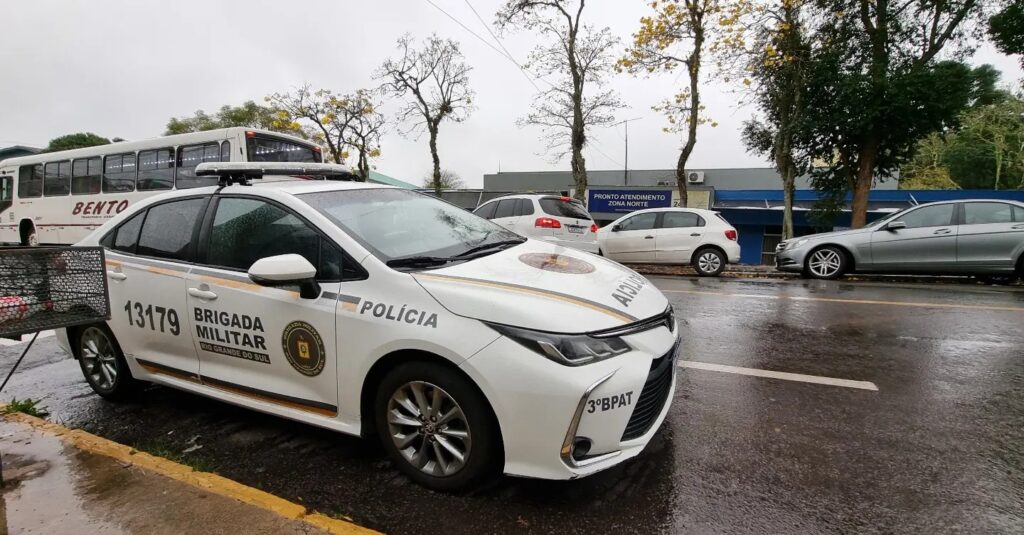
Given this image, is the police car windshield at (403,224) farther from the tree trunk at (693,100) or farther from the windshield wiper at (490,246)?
the tree trunk at (693,100)

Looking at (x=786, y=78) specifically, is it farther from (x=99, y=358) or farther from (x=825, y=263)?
(x=99, y=358)

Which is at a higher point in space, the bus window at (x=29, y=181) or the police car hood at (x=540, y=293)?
the bus window at (x=29, y=181)

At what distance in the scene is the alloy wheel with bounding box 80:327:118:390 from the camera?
357 cm

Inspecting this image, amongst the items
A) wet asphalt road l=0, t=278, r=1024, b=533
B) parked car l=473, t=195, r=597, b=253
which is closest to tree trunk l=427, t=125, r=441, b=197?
parked car l=473, t=195, r=597, b=253

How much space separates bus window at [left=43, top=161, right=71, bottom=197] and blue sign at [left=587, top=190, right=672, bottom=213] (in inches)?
785

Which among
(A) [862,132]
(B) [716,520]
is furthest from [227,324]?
(A) [862,132]

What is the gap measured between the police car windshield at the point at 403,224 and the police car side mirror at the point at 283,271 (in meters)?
0.31

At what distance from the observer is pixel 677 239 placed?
35.3 feet

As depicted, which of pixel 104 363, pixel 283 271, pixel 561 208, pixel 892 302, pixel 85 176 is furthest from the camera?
pixel 85 176

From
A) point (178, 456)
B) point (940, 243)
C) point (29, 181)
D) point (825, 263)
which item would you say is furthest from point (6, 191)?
point (940, 243)

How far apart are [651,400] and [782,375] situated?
2.12m

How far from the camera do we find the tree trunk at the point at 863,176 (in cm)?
1434

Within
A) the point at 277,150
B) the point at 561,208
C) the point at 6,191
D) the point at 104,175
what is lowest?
the point at 561,208

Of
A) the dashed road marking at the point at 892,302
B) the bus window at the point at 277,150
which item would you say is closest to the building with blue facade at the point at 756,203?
the dashed road marking at the point at 892,302
